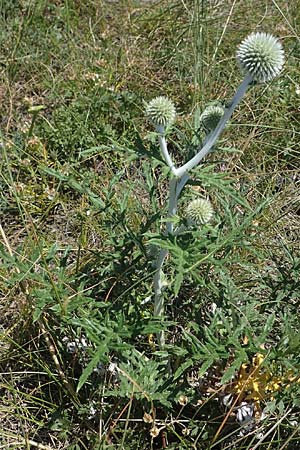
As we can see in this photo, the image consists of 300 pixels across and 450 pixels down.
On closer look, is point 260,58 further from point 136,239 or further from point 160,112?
point 136,239

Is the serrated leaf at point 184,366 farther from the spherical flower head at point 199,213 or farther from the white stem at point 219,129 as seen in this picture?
the white stem at point 219,129

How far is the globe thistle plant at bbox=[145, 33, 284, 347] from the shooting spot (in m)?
1.52

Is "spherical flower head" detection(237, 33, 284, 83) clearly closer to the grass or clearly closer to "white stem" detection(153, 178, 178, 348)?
the grass

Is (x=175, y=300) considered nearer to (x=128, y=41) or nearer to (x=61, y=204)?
(x=61, y=204)

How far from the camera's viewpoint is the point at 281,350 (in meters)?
1.69

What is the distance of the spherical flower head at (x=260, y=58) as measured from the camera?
1518 millimetres

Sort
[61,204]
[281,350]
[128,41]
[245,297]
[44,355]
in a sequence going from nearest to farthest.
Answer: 1. [281,350]
2. [245,297]
3. [44,355]
4. [61,204]
5. [128,41]

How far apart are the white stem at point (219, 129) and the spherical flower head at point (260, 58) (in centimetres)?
2

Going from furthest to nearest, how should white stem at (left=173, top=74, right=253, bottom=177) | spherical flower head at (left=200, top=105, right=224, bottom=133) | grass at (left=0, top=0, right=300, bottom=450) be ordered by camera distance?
1. grass at (left=0, top=0, right=300, bottom=450)
2. spherical flower head at (left=200, top=105, right=224, bottom=133)
3. white stem at (left=173, top=74, right=253, bottom=177)

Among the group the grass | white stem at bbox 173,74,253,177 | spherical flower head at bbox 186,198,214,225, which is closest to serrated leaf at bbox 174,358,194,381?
A: the grass

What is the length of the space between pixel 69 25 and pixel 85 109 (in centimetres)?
64

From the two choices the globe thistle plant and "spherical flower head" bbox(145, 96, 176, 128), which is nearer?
the globe thistle plant

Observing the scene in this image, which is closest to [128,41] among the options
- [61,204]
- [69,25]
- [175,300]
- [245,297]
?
[69,25]

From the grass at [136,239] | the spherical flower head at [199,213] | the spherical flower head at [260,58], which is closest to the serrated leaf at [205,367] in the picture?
the grass at [136,239]
